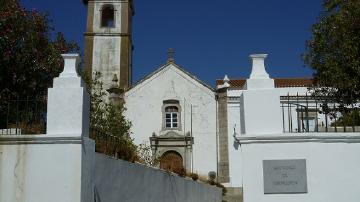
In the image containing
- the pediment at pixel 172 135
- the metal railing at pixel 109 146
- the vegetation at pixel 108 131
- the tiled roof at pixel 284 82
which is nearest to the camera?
the metal railing at pixel 109 146

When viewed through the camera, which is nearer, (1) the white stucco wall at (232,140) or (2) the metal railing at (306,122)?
(2) the metal railing at (306,122)

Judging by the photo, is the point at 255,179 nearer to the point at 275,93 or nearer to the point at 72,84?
the point at 275,93

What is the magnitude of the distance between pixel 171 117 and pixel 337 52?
48.3 ft

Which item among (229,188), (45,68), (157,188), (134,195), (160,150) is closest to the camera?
(134,195)

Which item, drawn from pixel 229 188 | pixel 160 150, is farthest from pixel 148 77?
pixel 229 188

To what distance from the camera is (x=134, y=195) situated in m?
9.75

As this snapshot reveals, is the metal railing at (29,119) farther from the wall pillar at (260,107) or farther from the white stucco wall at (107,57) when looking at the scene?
the white stucco wall at (107,57)

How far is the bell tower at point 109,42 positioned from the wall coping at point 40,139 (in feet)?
77.2

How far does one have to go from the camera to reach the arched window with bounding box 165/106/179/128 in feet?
96.5

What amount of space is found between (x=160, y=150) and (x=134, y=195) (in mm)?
19125

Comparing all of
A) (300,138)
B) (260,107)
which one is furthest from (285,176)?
(260,107)

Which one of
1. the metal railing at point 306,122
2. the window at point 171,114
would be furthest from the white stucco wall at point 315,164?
the window at point 171,114

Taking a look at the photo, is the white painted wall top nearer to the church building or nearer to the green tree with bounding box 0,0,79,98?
the green tree with bounding box 0,0,79,98

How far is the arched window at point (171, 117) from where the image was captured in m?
29.4
